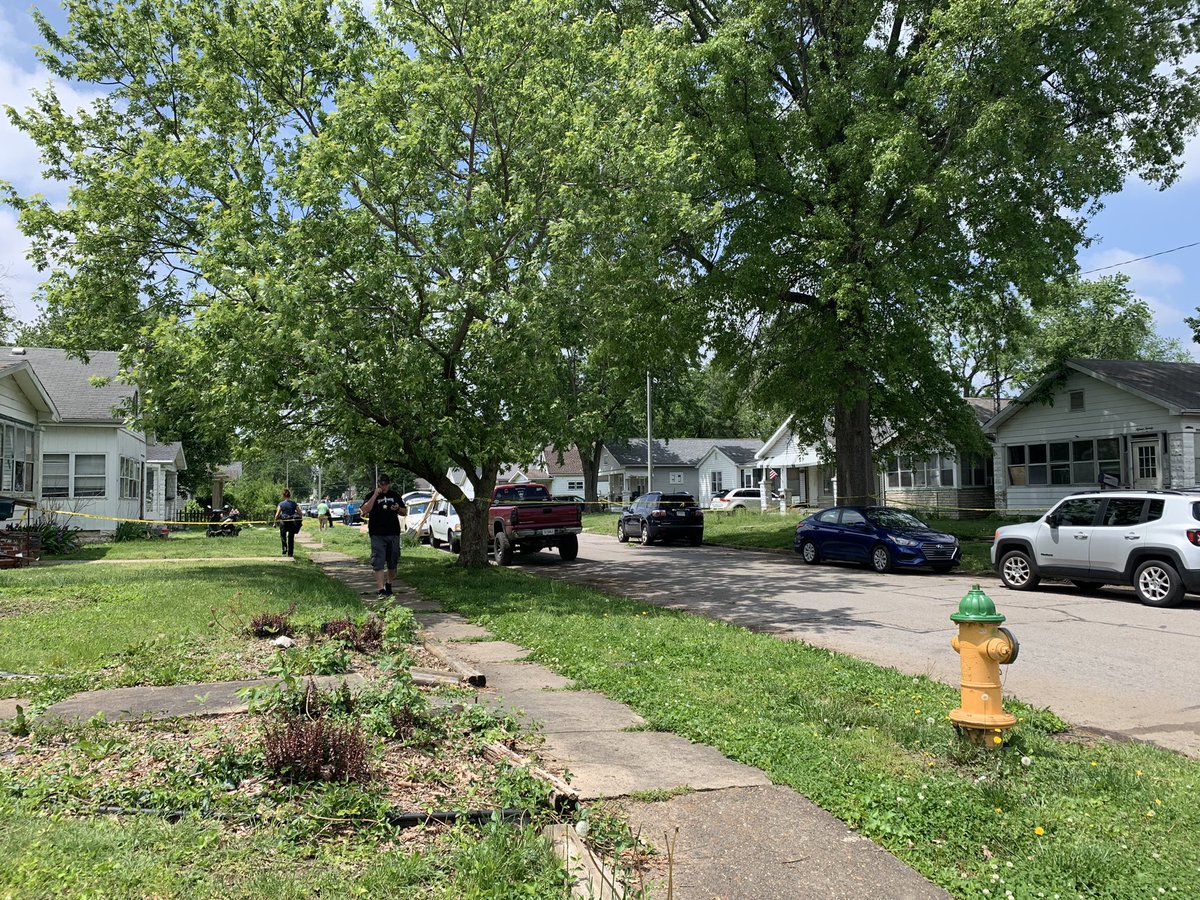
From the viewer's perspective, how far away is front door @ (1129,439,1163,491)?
87.8 feet

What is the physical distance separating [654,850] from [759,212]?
18.9 m

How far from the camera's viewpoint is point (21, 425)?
2406 centimetres

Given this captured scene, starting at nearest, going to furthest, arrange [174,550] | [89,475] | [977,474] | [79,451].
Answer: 1. [174,550]
2. [79,451]
3. [89,475]
4. [977,474]

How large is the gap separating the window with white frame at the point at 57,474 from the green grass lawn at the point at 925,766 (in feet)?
79.5

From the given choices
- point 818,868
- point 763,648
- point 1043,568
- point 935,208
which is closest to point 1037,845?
point 818,868

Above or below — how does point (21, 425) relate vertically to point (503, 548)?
above

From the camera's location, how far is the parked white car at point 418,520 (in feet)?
93.3

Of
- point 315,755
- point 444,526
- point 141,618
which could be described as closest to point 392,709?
point 315,755

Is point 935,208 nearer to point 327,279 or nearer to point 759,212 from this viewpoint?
point 759,212

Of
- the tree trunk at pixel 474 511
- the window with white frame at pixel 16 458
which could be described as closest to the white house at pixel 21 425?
the window with white frame at pixel 16 458

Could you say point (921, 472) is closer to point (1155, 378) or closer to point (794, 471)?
point (794, 471)

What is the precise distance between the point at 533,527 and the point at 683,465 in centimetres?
4916

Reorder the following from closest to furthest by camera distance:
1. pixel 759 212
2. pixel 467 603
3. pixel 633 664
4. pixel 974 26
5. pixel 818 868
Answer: pixel 818 868 < pixel 633 664 < pixel 467 603 < pixel 974 26 < pixel 759 212

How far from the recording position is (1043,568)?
1487 centimetres
